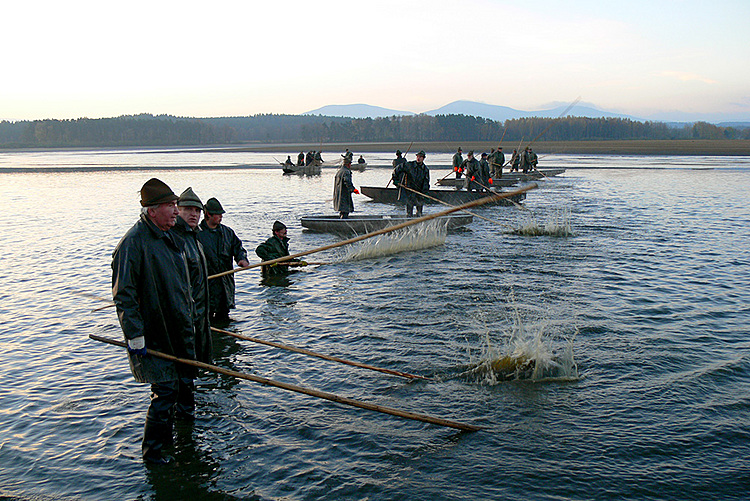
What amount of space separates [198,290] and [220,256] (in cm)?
226

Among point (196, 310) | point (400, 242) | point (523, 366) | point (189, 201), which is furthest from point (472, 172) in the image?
point (196, 310)

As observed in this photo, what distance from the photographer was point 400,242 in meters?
13.6

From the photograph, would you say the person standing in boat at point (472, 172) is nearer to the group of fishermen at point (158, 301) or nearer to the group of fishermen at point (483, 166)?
the group of fishermen at point (483, 166)

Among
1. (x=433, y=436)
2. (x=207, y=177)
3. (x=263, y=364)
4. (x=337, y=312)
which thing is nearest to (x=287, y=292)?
(x=337, y=312)

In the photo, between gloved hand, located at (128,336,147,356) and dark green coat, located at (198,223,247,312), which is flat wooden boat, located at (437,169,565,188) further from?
gloved hand, located at (128,336,147,356)

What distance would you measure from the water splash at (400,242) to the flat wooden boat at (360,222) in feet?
1.78

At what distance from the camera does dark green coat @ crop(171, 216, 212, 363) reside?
196 inches

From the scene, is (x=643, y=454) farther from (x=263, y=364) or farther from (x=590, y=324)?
(x=263, y=364)

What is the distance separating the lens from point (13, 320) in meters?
8.59

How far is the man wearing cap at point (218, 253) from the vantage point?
713 centimetres

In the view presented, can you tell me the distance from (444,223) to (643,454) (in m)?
11.1

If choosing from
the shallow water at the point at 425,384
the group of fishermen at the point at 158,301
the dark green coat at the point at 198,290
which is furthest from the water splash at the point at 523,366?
the group of fishermen at the point at 158,301

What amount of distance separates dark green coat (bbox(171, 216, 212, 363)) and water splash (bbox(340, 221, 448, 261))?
7.48 meters

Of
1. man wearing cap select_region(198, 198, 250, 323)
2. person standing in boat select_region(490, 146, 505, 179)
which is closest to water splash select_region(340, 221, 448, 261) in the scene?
man wearing cap select_region(198, 198, 250, 323)
